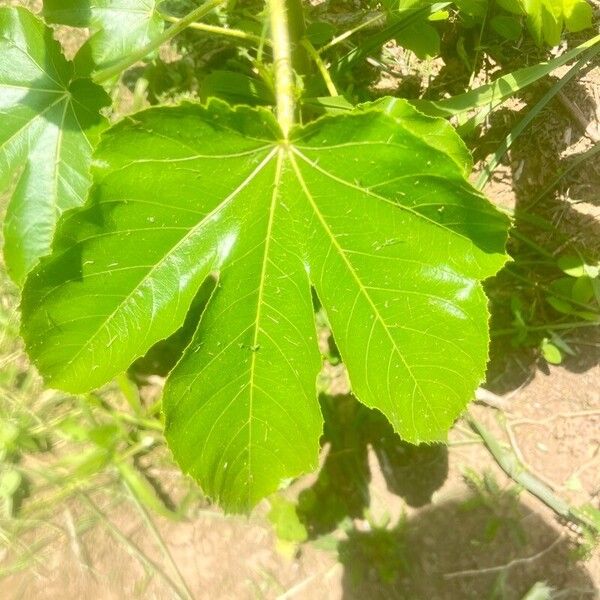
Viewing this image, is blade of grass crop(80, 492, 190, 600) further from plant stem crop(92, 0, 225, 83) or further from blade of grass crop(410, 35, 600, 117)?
blade of grass crop(410, 35, 600, 117)

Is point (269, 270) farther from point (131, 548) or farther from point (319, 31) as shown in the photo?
point (131, 548)

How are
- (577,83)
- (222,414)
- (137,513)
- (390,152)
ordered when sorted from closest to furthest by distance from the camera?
(390,152) < (222,414) < (577,83) < (137,513)

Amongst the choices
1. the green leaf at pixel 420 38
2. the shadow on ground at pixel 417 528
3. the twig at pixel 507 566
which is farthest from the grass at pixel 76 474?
the green leaf at pixel 420 38

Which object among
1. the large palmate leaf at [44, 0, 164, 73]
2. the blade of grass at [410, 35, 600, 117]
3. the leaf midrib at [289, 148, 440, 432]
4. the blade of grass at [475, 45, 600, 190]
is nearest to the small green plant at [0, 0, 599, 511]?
the leaf midrib at [289, 148, 440, 432]

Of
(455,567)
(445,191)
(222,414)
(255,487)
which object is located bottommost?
(455,567)

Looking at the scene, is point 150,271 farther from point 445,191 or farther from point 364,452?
point 364,452

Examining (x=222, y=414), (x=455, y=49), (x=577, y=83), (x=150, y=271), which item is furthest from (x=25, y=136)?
(x=577, y=83)
